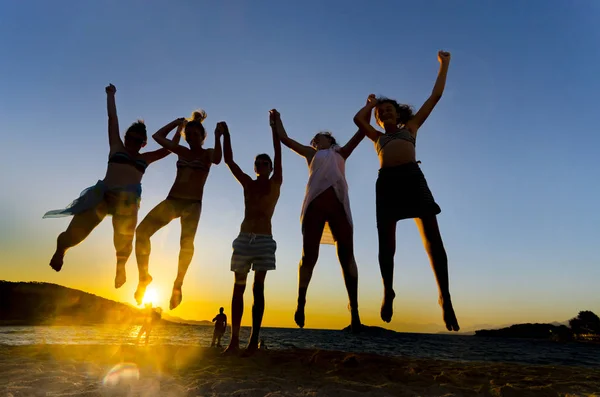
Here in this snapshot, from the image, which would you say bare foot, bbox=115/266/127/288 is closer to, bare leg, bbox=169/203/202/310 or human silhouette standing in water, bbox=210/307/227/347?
bare leg, bbox=169/203/202/310

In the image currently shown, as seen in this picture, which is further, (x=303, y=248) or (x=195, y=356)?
(x=195, y=356)

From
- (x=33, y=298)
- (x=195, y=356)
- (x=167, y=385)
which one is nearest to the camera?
(x=167, y=385)

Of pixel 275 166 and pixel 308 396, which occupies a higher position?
pixel 275 166

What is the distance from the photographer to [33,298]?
281ft

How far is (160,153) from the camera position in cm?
683

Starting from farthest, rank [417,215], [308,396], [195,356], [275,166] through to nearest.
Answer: [195,356] < [275,166] < [417,215] < [308,396]

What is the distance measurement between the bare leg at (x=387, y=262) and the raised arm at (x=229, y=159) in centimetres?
272

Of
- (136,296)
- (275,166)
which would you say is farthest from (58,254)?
(275,166)

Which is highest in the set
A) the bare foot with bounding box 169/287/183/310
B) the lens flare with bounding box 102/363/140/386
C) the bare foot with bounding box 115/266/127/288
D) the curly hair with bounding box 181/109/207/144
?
the curly hair with bounding box 181/109/207/144

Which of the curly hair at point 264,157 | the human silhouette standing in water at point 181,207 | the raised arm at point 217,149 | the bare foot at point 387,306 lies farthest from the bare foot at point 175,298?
the bare foot at point 387,306

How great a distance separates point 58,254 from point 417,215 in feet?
17.8

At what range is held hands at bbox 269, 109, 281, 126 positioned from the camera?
6.17 meters

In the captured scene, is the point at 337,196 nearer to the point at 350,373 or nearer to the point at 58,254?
the point at 350,373

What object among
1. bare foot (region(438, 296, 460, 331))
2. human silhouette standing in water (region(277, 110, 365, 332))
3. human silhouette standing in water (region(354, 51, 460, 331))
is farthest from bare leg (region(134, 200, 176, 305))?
bare foot (region(438, 296, 460, 331))
